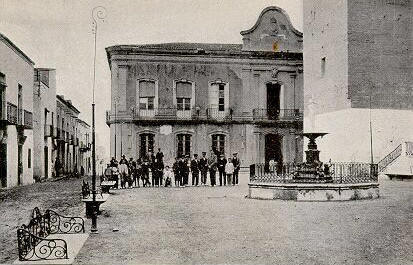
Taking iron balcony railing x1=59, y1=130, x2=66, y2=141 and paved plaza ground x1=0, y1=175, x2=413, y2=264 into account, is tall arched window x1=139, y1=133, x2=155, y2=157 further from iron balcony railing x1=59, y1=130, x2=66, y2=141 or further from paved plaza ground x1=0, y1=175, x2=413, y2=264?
paved plaza ground x1=0, y1=175, x2=413, y2=264


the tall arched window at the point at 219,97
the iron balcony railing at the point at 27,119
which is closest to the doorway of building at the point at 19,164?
the iron balcony railing at the point at 27,119

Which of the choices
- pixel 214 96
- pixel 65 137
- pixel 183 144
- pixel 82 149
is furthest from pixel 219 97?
pixel 82 149

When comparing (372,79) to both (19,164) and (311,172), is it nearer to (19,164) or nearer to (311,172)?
(311,172)

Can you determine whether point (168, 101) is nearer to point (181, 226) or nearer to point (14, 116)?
point (14, 116)

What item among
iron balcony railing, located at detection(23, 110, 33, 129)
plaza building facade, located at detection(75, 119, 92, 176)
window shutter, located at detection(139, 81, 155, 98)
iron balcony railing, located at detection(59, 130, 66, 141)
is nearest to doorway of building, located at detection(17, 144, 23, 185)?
iron balcony railing, located at detection(23, 110, 33, 129)

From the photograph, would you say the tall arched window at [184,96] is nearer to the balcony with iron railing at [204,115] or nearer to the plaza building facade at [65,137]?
the balcony with iron railing at [204,115]

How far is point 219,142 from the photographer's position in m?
30.1

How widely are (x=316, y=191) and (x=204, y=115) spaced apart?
1712cm

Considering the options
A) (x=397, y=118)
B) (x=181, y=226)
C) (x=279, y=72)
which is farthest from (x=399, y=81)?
(x=181, y=226)

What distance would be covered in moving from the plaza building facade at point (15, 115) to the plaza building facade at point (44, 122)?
304 centimetres

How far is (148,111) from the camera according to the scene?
96.8 feet

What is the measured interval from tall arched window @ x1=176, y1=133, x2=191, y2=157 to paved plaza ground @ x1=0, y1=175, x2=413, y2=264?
15519mm

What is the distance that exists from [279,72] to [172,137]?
304 inches

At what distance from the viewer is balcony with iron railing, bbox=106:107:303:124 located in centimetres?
2920
